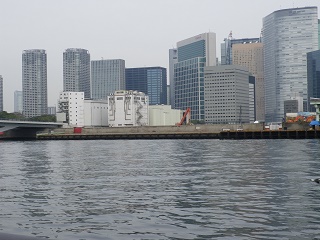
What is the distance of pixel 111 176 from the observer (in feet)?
108

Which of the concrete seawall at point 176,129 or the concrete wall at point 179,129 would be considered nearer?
the concrete seawall at point 176,129

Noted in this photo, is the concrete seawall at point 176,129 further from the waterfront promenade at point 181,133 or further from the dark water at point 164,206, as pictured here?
the dark water at point 164,206

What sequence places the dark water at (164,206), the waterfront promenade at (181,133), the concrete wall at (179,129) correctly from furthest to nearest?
the concrete wall at (179,129) < the waterfront promenade at (181,133) < the dark water at (164,206)

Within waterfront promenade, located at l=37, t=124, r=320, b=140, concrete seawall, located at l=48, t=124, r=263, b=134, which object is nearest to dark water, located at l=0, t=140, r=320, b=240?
waterfront promenade, located at l=37, t=124, r=320, b=140

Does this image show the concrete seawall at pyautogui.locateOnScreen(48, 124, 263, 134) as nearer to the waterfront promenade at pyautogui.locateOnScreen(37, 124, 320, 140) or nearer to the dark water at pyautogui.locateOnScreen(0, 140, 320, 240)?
the waterfront promenade at pyautogui.locateOnScreen(37, 124, 320, 140)

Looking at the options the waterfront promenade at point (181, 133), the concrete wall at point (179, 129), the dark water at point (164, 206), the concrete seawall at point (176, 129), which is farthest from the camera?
the concrete wall at point (179, 129)

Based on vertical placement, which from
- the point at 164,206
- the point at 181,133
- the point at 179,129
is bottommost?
the point at 181,133

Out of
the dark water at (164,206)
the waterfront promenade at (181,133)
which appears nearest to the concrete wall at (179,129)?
the waterfront promenade at (181,133)

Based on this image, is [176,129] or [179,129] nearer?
[176,129]

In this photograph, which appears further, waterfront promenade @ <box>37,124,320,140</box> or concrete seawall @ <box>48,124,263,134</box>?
concrete seawall @ <box>48,124,263,134</box>

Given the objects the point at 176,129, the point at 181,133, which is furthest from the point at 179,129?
the point at 181,133

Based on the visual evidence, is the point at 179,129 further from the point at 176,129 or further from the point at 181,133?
the point at 181,133

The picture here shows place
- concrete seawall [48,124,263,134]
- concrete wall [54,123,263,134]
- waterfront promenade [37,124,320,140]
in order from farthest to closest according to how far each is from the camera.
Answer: concrete wall [54,123,263,134] < concrete seawall [48,124,263,134] < waterfront promenade [37,124,320,140]

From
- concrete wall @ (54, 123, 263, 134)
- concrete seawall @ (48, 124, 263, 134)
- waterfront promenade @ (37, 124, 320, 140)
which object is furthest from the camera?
concrete wall @ (54, 123, 263, 134)
